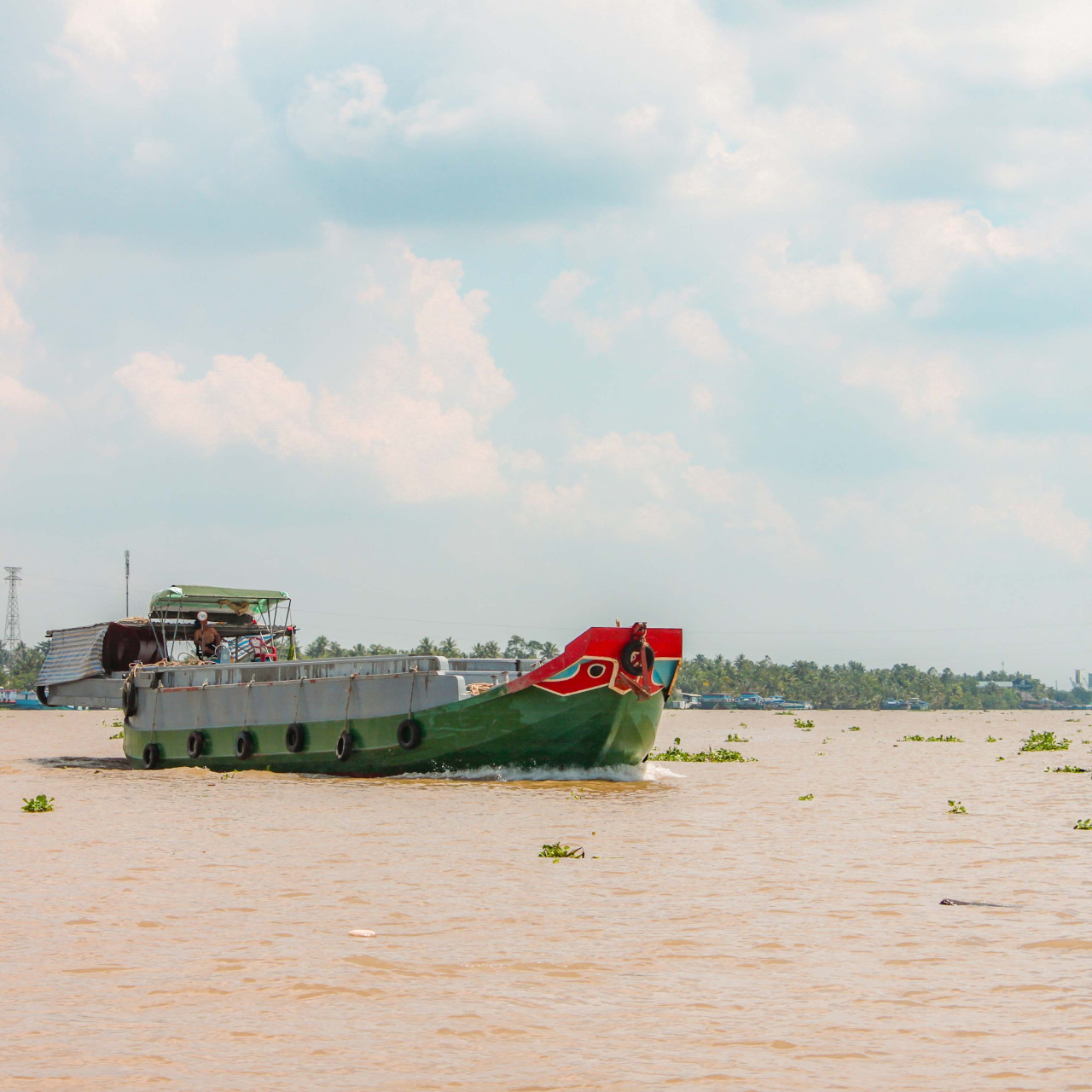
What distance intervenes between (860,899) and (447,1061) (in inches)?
253

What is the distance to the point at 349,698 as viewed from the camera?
27.9 meters

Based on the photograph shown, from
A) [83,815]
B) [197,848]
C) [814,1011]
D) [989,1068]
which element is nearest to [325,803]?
[83,815]

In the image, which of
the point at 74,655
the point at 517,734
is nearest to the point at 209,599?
the point at 74,655

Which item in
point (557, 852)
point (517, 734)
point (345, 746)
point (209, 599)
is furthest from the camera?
point (209, 599)

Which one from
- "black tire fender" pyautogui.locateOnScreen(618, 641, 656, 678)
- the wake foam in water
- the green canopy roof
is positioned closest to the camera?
"black tire fender" pyautogui.locateOnScreen(618, 641, 656, 678)

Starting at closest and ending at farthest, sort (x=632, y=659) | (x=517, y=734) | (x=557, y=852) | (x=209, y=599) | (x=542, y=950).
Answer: (x=542, y=950) < (x=557, y=852) < (x=517, y=734) < (x=632, y=659) < (x=209, y=599)

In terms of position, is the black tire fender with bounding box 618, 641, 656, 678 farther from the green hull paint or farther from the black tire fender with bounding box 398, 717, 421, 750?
the black tire fender with bounding box 398, 717, 421, 750

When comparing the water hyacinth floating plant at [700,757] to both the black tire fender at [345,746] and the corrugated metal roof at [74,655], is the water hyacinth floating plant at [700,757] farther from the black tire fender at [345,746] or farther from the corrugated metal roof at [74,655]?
the corrugated metal roof at [74,655]

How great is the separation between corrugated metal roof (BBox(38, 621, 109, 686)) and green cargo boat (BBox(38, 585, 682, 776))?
75 millimetres

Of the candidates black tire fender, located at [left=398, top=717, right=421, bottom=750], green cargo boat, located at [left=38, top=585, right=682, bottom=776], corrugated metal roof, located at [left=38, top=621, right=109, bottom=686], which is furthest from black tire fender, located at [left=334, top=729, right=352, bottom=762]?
corrugated metal roof, located at [left=38, top=621, right=109, bottom=686]

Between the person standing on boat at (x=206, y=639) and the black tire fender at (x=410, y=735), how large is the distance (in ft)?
32.0

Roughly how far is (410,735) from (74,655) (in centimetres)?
1669

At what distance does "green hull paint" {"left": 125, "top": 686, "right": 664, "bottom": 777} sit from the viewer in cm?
2514

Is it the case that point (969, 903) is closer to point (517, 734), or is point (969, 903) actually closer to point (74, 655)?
point (517, 734)
